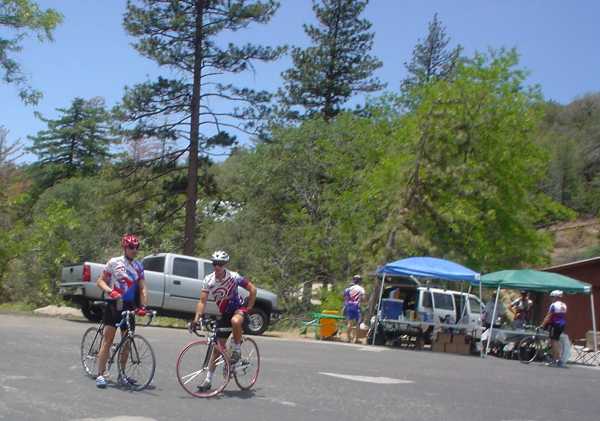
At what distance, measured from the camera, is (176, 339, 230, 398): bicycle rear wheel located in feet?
28.6

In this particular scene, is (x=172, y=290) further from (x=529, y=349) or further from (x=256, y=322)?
(x=529, y=349)

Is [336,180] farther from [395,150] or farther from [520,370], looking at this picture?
[520,370]

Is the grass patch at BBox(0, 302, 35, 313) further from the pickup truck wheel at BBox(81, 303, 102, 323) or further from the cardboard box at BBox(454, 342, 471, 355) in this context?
the cardboard box at BBox(454, 342, 471, 355)

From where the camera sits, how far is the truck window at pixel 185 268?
2027cm

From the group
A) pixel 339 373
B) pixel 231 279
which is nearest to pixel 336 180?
pixel 339 373

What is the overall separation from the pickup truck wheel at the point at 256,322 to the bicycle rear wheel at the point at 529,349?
22.1ft

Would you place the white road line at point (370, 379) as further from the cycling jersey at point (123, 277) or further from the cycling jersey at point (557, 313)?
the cycling jersey at point (557, 313)

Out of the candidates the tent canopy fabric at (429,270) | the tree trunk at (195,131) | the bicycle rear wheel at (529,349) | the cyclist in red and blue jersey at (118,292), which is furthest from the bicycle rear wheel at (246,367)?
the tree trunk at (195,131)

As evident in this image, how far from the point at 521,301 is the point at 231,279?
14497mm

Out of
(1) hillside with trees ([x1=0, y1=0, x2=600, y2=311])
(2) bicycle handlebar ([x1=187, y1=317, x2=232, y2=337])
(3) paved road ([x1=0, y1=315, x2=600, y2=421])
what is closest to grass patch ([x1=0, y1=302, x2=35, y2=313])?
(1) hillside with trees ([x1=0, y1=0, x2=600, y2=311])

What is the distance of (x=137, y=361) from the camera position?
29.3 feet

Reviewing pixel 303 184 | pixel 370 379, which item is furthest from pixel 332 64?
pixel 370 379

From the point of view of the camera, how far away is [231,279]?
911 centimetres

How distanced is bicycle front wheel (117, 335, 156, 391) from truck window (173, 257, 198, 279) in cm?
1128
